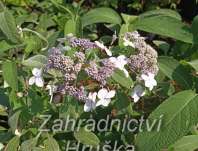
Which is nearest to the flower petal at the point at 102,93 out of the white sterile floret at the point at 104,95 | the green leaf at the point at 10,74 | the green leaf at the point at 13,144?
the white sterile floret at the point at 104,95

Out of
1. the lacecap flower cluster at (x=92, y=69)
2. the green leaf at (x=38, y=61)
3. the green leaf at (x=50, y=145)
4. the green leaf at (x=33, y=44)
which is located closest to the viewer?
the lacecap flower cluster at (x=92, y=69)

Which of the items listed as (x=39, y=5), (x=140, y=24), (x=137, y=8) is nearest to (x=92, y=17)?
(x=140, y=24)

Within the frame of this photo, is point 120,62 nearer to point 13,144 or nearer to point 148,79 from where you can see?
point 148,79

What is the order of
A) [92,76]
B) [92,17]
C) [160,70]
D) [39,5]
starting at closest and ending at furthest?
[92,76] → [160,70] → [92,17] → [39,5]

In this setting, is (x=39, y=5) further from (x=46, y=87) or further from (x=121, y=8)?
(x=46, y=87)

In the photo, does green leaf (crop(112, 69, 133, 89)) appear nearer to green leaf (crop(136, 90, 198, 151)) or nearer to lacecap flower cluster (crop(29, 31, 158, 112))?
lacecap flower cluster (crop(29, 31, 158, 112))

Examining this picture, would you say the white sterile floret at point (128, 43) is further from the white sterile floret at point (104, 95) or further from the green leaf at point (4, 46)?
the green leaf at point (4, 46)
